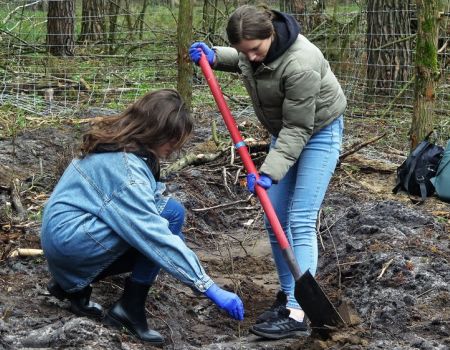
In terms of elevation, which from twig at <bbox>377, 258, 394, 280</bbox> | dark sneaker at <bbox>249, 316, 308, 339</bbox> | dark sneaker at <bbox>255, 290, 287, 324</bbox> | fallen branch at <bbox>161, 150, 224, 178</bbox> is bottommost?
dark sneaker at <bbox>249, 316, 308, 339</bbox>

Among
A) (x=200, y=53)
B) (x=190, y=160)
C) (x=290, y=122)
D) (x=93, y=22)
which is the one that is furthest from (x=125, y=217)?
(x=93, y=22)

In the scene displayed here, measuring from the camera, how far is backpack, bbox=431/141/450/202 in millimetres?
6266

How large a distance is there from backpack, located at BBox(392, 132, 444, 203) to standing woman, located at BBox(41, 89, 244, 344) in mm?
3256

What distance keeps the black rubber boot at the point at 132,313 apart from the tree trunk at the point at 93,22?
33.7ft

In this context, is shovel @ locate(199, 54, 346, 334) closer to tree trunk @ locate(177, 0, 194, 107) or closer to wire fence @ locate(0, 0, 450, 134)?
tree trunk @ locate(177, 0, 194, 107)

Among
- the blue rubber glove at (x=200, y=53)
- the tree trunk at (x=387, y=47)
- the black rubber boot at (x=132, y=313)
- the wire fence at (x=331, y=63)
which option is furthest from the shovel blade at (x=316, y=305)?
the tree trunk at (x=387, y=47)

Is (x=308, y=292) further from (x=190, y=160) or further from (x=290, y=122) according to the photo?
(x=190, y=160)

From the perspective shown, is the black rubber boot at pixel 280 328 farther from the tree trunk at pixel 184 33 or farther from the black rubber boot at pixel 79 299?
the tree trunk at pixel 184 33

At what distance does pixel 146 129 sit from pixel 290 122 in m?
0.73

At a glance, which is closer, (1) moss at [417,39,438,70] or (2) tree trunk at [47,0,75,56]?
(1) moss at [417,39,438,70]

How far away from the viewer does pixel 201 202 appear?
6086 millimetres

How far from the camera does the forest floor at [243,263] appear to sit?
368 cm

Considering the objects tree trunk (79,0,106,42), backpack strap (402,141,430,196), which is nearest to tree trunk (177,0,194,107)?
backpack strap (402,141,430,196)

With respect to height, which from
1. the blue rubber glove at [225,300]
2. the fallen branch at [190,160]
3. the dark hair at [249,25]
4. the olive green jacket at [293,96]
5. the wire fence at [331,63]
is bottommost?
the fallen branch at [190,160]
